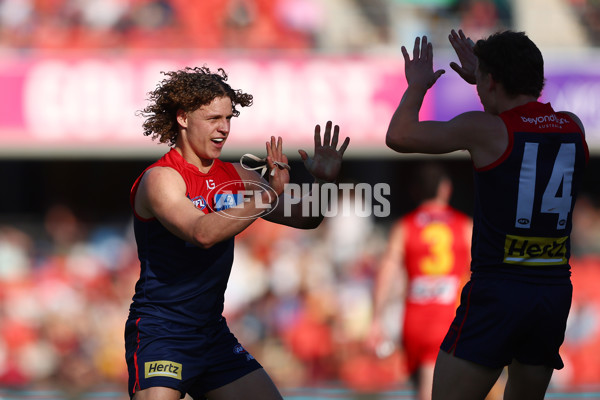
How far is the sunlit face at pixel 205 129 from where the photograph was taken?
14.6ft

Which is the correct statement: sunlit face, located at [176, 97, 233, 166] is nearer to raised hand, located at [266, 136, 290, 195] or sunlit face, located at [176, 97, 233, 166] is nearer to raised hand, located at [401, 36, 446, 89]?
raised hand, located at [266, 136, 290, 195]

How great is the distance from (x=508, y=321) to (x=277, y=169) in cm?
125

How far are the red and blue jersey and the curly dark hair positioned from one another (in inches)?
10.0

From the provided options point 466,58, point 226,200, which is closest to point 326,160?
point 226,200

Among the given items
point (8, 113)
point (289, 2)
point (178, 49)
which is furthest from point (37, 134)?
point (289, 2)

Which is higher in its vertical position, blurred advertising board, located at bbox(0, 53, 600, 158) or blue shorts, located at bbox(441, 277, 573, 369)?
blurred advertising board, located at bbox(0, 53, 600, 158)

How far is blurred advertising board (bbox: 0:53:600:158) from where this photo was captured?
38.1ft

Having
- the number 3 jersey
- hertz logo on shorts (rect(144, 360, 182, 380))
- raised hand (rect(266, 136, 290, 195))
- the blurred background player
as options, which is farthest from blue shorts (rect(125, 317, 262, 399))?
the blurred background player

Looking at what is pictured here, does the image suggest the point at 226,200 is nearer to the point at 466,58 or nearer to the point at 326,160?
the point at 326,160

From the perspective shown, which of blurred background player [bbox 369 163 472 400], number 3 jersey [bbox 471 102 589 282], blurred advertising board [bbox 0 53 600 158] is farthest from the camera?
blurred advertising board [bbox 0 53 600 158]

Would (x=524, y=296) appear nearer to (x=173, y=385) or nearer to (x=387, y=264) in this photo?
(x=173, y=385)

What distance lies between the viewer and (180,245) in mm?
4379

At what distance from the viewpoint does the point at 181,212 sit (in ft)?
13.5

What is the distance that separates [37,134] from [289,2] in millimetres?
4038
